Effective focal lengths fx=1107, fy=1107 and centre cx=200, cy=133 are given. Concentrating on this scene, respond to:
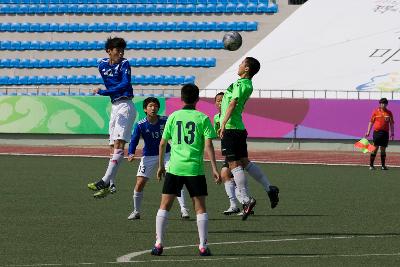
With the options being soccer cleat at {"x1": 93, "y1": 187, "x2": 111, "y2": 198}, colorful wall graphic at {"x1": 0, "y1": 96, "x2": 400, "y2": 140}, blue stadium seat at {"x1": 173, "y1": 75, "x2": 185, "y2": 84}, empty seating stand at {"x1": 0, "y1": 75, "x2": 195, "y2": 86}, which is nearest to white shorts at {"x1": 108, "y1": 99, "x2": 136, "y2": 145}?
soccer cleat at {"x1": 93, "y1": 187, "x2": 111, "y2": 198}

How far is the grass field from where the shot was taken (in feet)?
35.7

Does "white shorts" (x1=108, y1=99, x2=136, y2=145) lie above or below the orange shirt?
above

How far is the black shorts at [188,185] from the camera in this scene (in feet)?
36.6

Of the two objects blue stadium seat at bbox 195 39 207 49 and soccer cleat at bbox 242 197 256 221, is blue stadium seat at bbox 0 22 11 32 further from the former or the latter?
soccer cleat at bbox 242 197 256 221

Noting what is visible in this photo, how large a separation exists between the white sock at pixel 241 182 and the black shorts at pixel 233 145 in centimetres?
17

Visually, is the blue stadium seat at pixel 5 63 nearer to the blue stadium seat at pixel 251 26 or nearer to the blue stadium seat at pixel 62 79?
the blue stadium seat at pixel 62 79

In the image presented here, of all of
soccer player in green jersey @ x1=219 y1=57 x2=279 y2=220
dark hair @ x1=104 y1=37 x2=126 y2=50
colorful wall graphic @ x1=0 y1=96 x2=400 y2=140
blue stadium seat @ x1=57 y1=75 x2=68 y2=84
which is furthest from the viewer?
blue stadium seat @ x1=57 y1=75 x2=68 y2=84

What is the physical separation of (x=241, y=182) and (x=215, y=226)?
1.01 meters

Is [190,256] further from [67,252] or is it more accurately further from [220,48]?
[220,48]

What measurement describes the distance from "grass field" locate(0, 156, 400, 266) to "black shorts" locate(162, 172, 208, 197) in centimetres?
63

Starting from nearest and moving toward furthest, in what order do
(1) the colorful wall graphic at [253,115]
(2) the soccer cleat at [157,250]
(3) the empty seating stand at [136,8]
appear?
(2) the soccer cleat at [157,250] → (1) the colorful wall graphic at [253,115] → (3) the empty seating stand at [136,8]

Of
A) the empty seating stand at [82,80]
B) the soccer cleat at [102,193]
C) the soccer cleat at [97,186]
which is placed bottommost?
the soccer cleat at [102,193]

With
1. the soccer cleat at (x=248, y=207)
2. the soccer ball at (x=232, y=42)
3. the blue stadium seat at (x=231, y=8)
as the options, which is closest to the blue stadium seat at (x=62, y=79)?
the blue stadium seat at (x=231, y=8)

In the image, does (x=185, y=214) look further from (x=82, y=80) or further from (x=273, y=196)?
(x=82, y=80)
